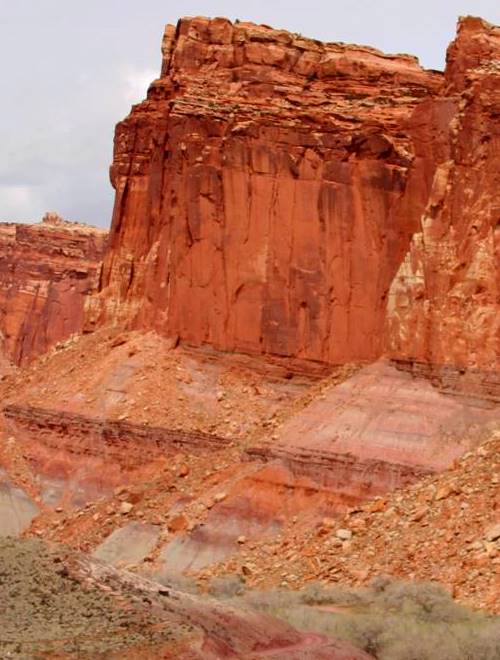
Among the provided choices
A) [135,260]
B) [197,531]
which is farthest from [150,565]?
[135,260]

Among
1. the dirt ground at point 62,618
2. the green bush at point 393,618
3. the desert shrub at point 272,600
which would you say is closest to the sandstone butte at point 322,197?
the desert shrub at point 272,600

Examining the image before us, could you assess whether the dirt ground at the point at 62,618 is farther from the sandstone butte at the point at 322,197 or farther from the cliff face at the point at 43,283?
the cliff face at the point at 43,283

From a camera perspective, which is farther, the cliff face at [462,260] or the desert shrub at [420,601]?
the cliff face at [462,260]

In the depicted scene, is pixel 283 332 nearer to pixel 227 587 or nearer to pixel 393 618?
pixel 227 587

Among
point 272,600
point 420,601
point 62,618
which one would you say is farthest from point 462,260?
point 62,618

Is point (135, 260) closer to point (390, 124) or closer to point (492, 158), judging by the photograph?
point (390, 124)

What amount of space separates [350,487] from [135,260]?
23.1m

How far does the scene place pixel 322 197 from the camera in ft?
158

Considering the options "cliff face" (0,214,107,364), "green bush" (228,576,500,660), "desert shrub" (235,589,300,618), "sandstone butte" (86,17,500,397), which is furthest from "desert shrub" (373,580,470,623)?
"cliff face" (0,214,107,364)

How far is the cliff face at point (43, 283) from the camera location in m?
100

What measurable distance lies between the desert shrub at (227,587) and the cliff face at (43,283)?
65316 millimetres

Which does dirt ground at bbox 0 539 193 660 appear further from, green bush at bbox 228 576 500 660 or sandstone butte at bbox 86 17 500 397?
sandstone butte at bbox 86 17 500 397

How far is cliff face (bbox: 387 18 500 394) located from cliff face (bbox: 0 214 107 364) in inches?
2338

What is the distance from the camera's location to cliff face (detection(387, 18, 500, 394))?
39.4 metres
